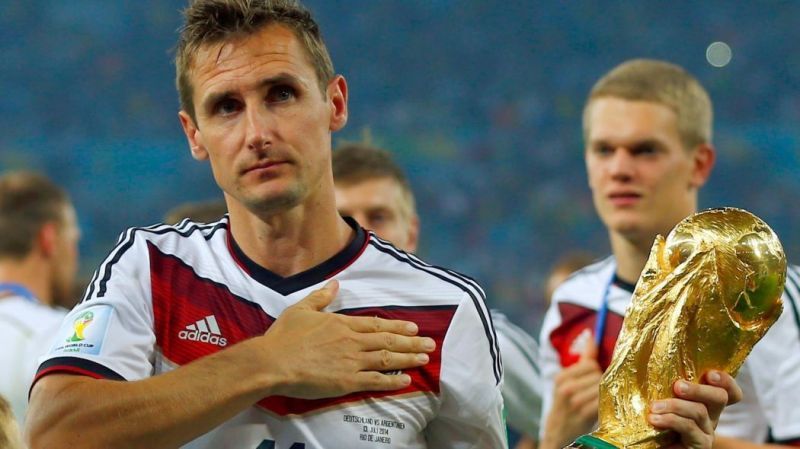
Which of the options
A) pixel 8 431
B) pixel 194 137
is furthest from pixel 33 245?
pixel 8 431

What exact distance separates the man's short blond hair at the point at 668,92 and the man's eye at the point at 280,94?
1.75 m

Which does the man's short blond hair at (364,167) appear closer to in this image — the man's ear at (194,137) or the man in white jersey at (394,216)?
the man in white jersey at (394,216)

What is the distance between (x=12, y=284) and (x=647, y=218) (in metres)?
2.54

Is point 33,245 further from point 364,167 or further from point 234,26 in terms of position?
point 234,26

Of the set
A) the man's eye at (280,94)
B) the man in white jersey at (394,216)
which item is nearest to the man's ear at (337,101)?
the man's eye at (280,94)

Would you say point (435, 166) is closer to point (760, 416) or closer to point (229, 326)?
point (760, 416)

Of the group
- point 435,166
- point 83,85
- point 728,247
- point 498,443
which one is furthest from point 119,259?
point 83,85

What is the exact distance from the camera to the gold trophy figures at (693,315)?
1.94 metres

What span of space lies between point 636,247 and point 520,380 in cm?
61

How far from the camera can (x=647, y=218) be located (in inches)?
149

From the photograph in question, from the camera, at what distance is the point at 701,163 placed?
156 inches

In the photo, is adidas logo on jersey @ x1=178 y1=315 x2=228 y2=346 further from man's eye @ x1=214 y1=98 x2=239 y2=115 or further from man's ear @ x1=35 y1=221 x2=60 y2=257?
man's ear @ x1=35 y1=221 x2=60 y2=257

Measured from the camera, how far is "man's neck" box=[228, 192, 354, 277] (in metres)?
2.47

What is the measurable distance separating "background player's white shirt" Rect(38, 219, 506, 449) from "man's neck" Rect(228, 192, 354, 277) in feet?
0.08
